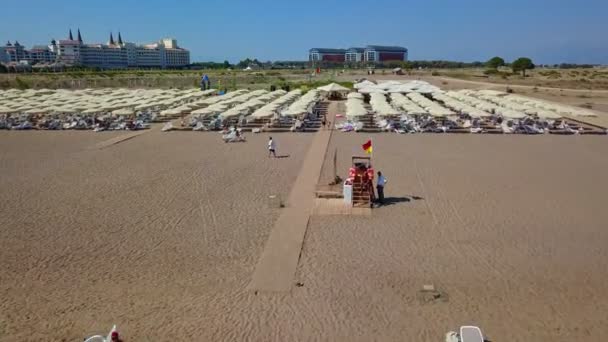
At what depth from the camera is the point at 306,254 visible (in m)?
8.62

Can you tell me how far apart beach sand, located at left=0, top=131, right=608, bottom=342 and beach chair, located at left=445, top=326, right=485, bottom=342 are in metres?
0.36

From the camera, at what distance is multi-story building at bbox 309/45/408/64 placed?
161250 mm

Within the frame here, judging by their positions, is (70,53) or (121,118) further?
(70,53)

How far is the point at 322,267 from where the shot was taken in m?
8.11

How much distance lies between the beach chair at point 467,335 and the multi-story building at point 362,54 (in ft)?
517

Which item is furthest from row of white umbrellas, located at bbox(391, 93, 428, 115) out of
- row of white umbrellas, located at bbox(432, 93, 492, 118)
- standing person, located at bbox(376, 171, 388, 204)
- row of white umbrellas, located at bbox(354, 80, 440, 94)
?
standing person, located at bbox(376, 171, 388, 204)

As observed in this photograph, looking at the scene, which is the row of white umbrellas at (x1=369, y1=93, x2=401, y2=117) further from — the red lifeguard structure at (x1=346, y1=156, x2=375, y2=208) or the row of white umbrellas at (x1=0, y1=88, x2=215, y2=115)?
the row of white umbrellas at (x1=0, y1=88, x2=215, y2=115)

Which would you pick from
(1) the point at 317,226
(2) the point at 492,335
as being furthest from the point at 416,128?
(2) the point at 492,335

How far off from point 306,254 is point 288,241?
0.70m

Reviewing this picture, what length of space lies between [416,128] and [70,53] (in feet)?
389

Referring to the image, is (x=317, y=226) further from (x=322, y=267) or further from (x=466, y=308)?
(x=466, y=308)

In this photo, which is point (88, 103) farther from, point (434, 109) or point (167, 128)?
point (434, 109)

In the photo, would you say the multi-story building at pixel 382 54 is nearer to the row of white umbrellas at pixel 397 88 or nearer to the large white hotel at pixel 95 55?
the large white hotel at pixel 95 55

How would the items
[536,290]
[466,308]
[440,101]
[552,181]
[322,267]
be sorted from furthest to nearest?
[440,101] < [552,181] < [322,267] < [536,290] < [466,308]
